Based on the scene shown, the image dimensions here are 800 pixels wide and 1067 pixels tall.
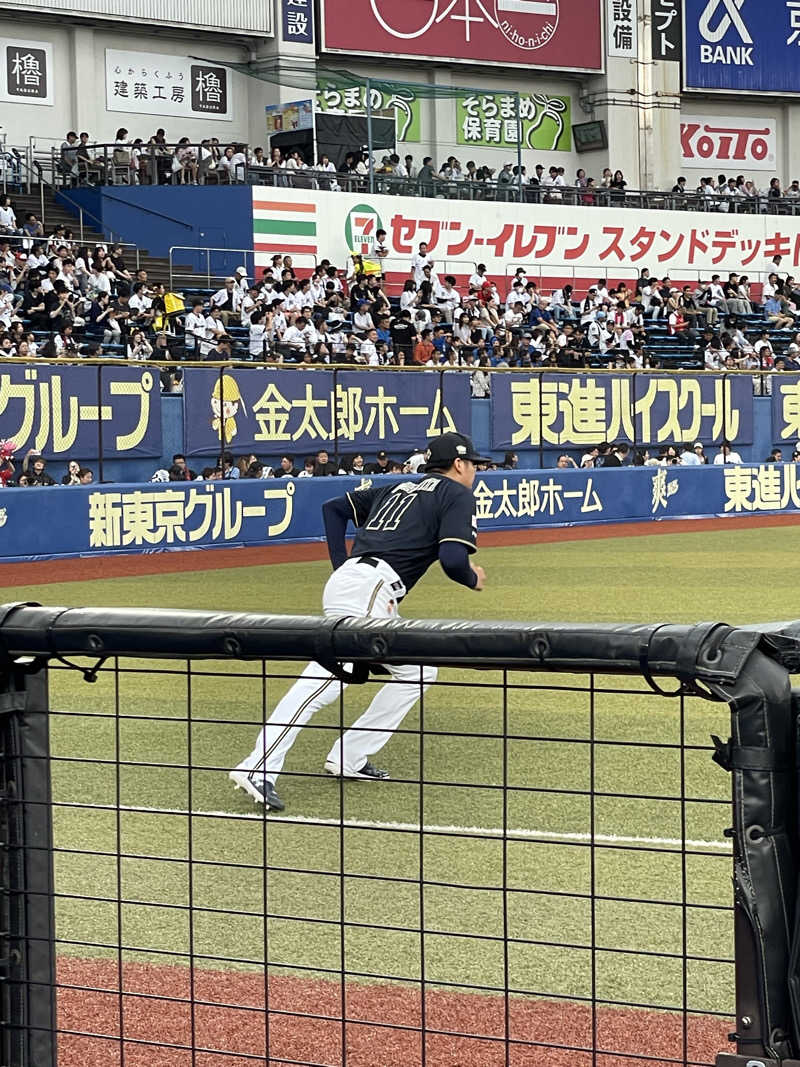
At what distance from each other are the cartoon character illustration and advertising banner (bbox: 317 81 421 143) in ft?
61.0

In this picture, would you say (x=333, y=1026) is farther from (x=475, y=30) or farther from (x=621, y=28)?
(x=621, y=28)

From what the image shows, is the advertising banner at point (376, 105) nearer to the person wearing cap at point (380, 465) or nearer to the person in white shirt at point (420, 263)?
the person in white shirt at point (420, 263)

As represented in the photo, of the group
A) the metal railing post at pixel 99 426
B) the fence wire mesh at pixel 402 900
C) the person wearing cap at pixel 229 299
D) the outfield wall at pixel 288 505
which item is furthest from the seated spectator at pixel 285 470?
the fence wire mesh at pixel 402 900

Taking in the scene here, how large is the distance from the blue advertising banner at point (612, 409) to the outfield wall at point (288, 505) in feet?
5.17

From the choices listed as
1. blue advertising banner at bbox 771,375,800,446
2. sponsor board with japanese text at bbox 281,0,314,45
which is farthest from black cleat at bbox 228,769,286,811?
sponsor board with japanese text at bbox 281,0,314,45

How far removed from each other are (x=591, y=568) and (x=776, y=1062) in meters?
16.2

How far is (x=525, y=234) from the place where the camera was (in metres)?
39.9

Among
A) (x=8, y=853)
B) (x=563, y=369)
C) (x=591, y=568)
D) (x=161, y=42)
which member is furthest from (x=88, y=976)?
(x=161, y=42)

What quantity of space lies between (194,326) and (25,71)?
14.1 meters

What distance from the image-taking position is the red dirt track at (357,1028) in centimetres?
434

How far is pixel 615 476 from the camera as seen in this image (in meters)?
26.5

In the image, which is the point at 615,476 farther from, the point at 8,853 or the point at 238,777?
the point at 8,853

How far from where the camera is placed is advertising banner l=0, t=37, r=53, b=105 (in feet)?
123

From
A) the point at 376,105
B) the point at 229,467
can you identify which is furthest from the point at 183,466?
the point at 376,105
